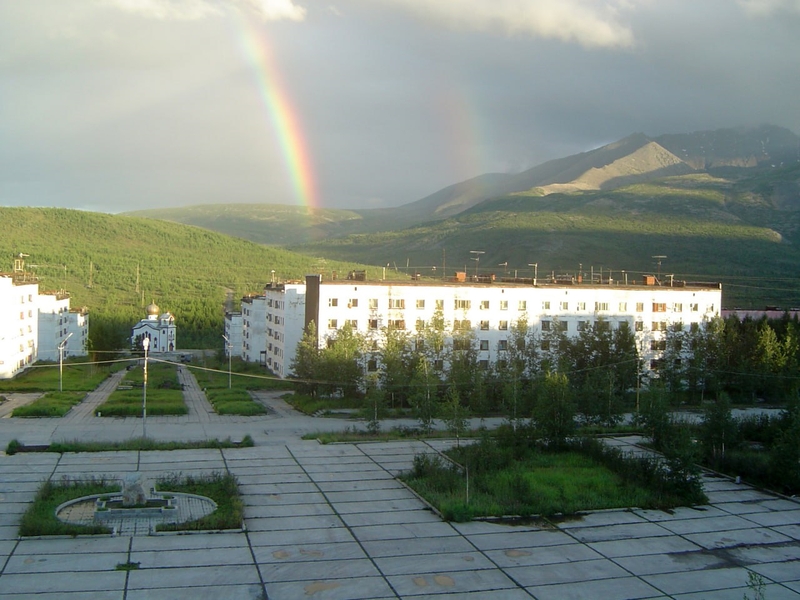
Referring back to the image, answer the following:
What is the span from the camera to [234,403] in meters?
35.2

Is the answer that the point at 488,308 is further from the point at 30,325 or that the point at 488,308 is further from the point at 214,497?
the point at 30,325

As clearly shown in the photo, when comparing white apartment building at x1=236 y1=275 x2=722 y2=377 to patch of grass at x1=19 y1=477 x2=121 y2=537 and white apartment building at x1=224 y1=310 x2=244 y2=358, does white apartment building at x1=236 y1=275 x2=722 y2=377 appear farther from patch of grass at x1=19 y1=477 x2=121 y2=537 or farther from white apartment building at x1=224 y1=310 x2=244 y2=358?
patch of grass at x1=19 y1=477 x2=121 y2=537

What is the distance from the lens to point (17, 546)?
529 inches

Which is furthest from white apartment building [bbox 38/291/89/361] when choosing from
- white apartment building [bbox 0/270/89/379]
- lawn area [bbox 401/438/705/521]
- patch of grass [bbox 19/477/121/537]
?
lawn area [bbox 401/438/705/521]

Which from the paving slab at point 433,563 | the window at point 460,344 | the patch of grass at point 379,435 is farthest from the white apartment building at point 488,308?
the paving slab at point 433,563

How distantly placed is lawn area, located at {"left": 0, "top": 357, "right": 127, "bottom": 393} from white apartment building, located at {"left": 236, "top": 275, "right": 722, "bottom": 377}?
38.2 feet

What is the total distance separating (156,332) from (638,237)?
65.3m

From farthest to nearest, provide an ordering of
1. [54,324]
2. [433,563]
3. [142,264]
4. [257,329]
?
[142,264] → [257,329] → [54,324] → [433,563]

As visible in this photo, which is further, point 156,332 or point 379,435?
point 156,332

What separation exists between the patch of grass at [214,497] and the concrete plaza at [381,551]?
294mm

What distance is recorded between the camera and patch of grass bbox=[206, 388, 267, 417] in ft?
109

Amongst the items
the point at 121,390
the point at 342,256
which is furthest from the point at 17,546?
the point at 342,256

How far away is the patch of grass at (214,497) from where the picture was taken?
1468 cm

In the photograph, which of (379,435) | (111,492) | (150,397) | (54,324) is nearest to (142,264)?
(54,324)
